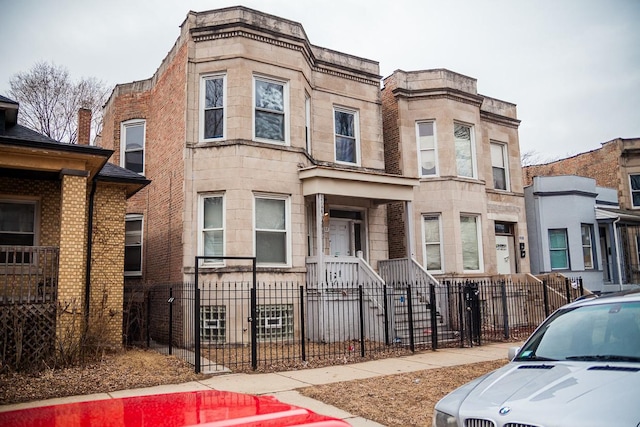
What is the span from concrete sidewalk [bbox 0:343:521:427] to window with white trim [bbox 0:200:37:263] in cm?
663

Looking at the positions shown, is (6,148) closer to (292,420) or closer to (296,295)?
(296,295)

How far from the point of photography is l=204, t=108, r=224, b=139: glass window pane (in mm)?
15047

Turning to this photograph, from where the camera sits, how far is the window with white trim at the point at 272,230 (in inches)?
582

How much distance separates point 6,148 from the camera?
1074 centimetres

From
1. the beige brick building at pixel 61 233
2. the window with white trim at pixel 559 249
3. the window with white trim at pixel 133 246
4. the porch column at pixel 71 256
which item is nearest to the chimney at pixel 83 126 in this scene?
the window with white trim at pixel 133 246

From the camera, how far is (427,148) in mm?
19312

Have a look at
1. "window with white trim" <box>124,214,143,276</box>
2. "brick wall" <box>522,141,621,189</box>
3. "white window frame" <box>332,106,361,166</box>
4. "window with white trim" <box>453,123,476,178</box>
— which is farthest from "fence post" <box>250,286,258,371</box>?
"brick wall" <box>522,141,621,189</box>

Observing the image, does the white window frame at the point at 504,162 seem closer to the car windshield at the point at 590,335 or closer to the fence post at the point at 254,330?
the fence post at the point at 254,330

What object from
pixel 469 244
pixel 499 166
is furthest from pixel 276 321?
pixel 499 166

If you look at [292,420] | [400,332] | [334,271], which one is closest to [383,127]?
[334,271]

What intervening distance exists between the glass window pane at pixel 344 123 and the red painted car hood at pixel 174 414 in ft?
49.4

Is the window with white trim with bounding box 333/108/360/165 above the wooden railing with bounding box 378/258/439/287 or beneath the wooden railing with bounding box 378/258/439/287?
above

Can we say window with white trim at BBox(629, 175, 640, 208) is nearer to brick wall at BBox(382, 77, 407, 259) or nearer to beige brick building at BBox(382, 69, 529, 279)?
beige brick building at BBox(382, 69, 529, 279)

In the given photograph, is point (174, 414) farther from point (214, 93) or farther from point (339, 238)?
point (339, 238)
